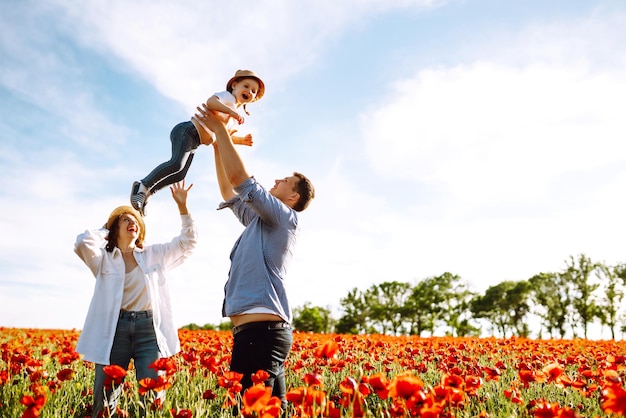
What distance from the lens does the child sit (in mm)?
4141

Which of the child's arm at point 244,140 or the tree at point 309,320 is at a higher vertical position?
the child's arm at point 244,140

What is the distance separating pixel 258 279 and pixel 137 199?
1.60 m

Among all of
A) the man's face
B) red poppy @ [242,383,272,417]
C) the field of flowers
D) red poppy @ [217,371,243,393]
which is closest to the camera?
red poppy @ [242,383,272,417]

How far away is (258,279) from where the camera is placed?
3.00 metres

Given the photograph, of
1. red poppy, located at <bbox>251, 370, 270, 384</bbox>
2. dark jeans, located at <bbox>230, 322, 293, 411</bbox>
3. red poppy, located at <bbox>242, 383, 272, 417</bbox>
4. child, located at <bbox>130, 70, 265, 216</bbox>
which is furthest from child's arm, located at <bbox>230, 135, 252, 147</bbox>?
red poppy, located at <bbox>242, 383, 272, 417</bbox>

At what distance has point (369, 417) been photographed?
9.43ft

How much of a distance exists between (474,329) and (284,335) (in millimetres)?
49456

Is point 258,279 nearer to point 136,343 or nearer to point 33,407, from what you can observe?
point 33,407

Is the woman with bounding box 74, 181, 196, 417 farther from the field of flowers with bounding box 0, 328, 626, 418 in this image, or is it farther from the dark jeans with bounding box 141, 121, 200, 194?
the field of flowers with bounding box 0, 328, 626, 418

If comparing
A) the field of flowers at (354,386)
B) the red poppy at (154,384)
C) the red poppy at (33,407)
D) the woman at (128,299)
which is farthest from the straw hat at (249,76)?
the red poppy at (33,407)

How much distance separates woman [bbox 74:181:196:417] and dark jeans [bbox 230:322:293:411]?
149cm

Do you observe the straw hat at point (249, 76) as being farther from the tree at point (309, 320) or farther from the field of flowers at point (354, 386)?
the tree at point (309, 320)

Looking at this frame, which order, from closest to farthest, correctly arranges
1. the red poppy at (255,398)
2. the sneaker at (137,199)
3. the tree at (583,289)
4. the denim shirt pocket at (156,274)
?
the red poppy at (255,398), the sneaker at (137,199), the denim shirt pocket at (156,274), the tree at (583,289)

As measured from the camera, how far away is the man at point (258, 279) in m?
2.93
